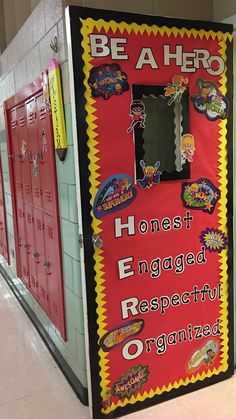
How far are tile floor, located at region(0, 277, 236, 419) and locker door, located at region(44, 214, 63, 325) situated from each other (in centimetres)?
32

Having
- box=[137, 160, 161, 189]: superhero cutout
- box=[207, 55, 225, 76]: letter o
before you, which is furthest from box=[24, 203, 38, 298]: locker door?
box=[207, 55, 225, 76]: letter o

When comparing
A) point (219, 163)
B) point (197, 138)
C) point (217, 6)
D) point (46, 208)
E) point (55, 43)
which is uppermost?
point (217, 6)

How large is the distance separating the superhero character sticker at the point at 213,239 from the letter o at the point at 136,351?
0.58 meters

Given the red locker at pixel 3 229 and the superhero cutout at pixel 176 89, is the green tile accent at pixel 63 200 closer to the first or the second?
the superhero cutout at pixel 176 89

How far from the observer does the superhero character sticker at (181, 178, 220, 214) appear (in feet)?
6.52

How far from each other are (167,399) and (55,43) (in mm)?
1851

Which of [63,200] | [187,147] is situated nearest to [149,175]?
[187,147]

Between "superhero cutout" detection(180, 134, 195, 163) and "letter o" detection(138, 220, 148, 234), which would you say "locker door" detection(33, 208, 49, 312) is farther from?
"superhero cutout" detection(180, 134, 195, 163)

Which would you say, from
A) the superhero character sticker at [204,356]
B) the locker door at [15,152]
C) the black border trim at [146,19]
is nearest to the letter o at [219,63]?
the black border trim at [146,19]

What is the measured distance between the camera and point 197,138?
1.96 m

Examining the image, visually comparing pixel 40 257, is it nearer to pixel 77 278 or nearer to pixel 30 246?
pixel 30 246

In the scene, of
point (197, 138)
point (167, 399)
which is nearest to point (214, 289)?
point (167, 399)

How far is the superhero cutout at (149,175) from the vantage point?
188 centimetres

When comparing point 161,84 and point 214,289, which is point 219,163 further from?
point 214,289
